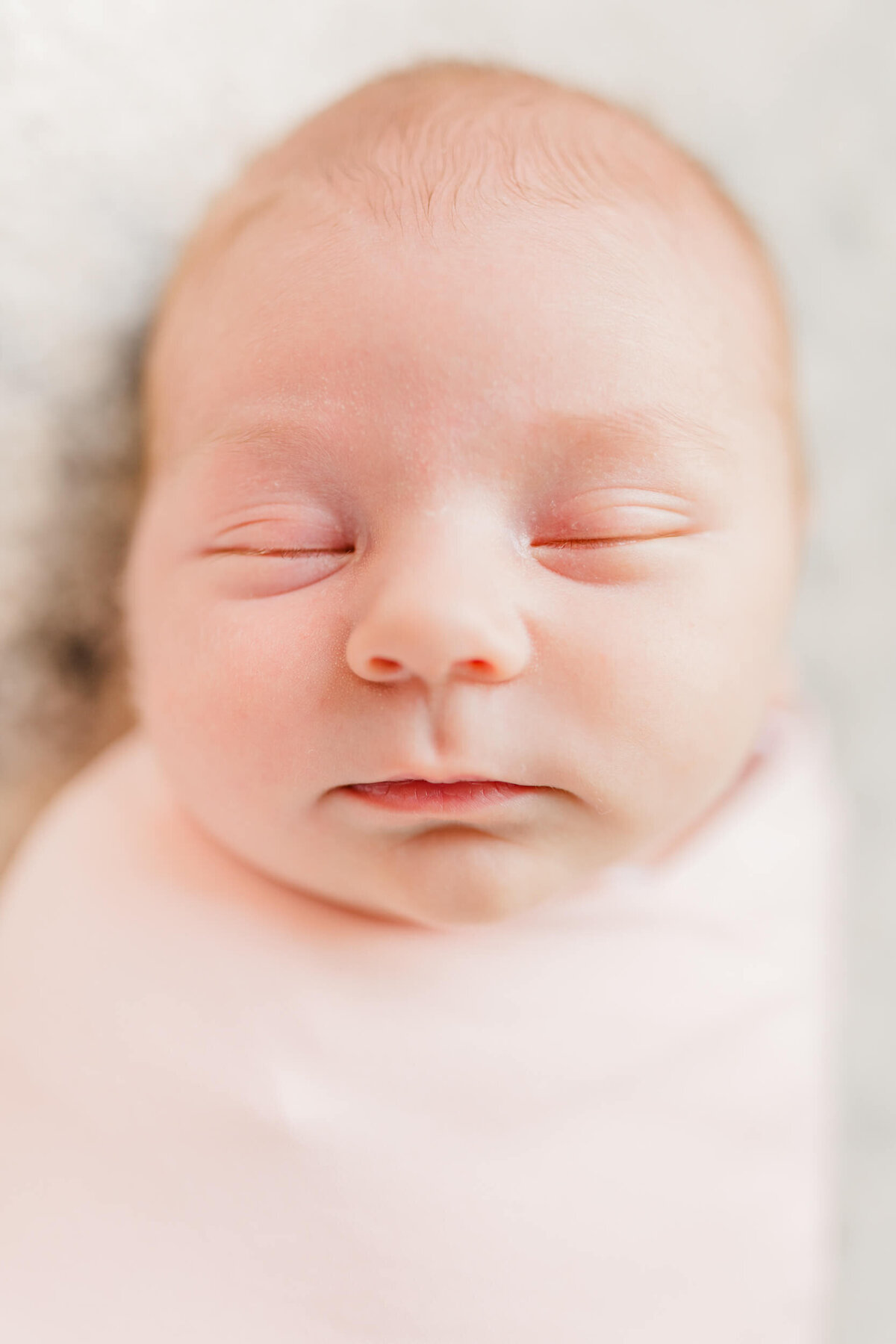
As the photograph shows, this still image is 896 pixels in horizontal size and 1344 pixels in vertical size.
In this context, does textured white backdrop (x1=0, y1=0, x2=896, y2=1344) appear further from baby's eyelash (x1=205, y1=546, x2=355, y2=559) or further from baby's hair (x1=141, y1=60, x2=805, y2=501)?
baby's eyelash (x1=205, y1=546, x2=355, y2=559)

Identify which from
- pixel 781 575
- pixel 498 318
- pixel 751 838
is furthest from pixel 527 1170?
pixel 498 318

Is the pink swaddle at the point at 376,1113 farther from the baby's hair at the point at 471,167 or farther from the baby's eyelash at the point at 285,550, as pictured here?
the baby's hair at the point at 471,167

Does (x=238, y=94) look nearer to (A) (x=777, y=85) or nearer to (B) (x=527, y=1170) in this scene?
(A) (x=777, y=85)

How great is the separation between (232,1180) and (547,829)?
1.14 feet

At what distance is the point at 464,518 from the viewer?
0.77 metres

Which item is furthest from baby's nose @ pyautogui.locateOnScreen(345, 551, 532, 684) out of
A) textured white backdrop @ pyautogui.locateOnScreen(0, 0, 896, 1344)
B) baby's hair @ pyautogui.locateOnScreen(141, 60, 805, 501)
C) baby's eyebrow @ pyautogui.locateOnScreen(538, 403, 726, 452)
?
textured white backdrop @ pyautogui.locateOnScreen(0, 0, 896, 1344)

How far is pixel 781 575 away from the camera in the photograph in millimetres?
905

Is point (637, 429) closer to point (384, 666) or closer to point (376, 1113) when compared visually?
point (384, 666)

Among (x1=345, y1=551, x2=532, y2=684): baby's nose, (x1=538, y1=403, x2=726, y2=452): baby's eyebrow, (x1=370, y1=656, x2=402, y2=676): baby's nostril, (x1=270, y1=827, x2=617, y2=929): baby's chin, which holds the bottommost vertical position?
(x1=270, y1=827, x2=617, y2=929): baby's chin

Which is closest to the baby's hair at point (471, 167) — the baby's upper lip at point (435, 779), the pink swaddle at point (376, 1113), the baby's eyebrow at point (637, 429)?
the baby's eyebrow at point (637, 429)

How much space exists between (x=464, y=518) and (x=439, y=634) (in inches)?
3.8

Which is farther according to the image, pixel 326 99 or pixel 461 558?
pixel 326 99

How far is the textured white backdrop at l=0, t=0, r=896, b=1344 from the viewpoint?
105 centimetres

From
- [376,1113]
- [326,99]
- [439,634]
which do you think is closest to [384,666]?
[439,634]
